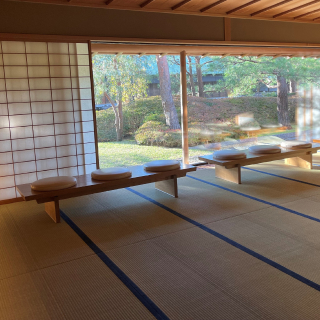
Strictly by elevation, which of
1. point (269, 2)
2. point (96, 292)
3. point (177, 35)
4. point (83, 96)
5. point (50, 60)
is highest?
point (269, 2)

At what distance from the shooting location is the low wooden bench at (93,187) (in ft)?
11.0

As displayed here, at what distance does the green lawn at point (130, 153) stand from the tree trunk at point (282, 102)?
1825 millimetres

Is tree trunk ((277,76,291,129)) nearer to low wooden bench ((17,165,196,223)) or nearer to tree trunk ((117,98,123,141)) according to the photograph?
tree trunk ((117,98,123,141))

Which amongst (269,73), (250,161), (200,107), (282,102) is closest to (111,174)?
(250,161)

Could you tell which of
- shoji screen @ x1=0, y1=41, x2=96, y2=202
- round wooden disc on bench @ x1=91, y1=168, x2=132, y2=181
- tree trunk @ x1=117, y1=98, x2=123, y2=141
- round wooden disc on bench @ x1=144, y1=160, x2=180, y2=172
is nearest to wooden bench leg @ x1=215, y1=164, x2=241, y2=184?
round wooden disc on bench @ x1=144, y1=160, x2=180, y2=172

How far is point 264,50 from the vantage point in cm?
599

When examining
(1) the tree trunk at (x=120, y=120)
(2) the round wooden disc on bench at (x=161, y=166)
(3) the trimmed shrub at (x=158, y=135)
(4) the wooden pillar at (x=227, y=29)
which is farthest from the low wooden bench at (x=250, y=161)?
(1) the tree trunk at (x=120, y=120)

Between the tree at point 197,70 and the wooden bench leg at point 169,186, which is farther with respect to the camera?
the tree at point 197,70

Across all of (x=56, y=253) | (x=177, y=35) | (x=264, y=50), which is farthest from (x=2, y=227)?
(x=264, y=50)

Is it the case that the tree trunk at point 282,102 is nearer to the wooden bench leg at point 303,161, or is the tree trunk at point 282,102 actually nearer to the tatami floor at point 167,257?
the wooden bench leg at point 303,161

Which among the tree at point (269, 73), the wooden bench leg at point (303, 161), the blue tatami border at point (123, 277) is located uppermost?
the tree at point (269, 73)

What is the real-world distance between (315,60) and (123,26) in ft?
15.8

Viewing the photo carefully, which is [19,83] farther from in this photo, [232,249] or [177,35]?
[232,249]

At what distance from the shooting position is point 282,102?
25.3 ft
